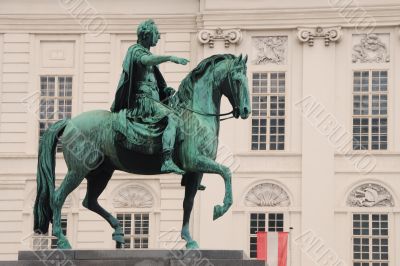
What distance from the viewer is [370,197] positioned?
29609 mm

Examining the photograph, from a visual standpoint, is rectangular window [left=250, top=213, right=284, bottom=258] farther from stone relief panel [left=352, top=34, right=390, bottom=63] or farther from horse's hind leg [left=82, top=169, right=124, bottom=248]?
→ horse's hind leg [left=82, top=169, right=124, bottom=248]

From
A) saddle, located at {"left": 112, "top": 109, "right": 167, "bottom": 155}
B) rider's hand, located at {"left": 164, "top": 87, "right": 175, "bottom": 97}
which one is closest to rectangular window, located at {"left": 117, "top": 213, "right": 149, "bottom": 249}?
rider's hand, located at {"left": 164, "top": 87, "right": 175, "bottom": 97}

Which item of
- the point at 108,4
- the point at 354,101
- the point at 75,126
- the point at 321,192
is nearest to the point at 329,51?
the point at 354,101

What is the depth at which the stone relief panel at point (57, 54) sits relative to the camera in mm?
31109

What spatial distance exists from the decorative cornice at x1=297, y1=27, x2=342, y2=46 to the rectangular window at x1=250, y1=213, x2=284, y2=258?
171 inches

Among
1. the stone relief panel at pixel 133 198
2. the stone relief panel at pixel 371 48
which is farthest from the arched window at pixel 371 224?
the stone relief panel at pixel 133 198

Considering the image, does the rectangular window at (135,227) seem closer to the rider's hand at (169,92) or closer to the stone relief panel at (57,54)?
the stone relief panel at (57,54)

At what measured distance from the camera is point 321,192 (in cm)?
2972

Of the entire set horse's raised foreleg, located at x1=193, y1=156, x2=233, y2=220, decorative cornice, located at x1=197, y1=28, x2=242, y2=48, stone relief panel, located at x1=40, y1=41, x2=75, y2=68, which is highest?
decorative cornice, located at x1=197, y1=28, x2=242, y2=48

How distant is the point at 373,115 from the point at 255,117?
9.46 feet

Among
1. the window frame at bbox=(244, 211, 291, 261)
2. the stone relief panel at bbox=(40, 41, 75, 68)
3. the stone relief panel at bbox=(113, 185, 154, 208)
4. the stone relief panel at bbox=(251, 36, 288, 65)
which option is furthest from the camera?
the stone relief panel at bbox=(40, 41, 75, 68)

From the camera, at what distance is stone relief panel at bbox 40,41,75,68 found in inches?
1225

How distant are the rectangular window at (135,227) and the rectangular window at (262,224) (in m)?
2.62

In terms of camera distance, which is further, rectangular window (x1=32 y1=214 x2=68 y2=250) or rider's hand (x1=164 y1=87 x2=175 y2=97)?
rectangular window (x1=32 y1=214 x2=68 y2=250)
